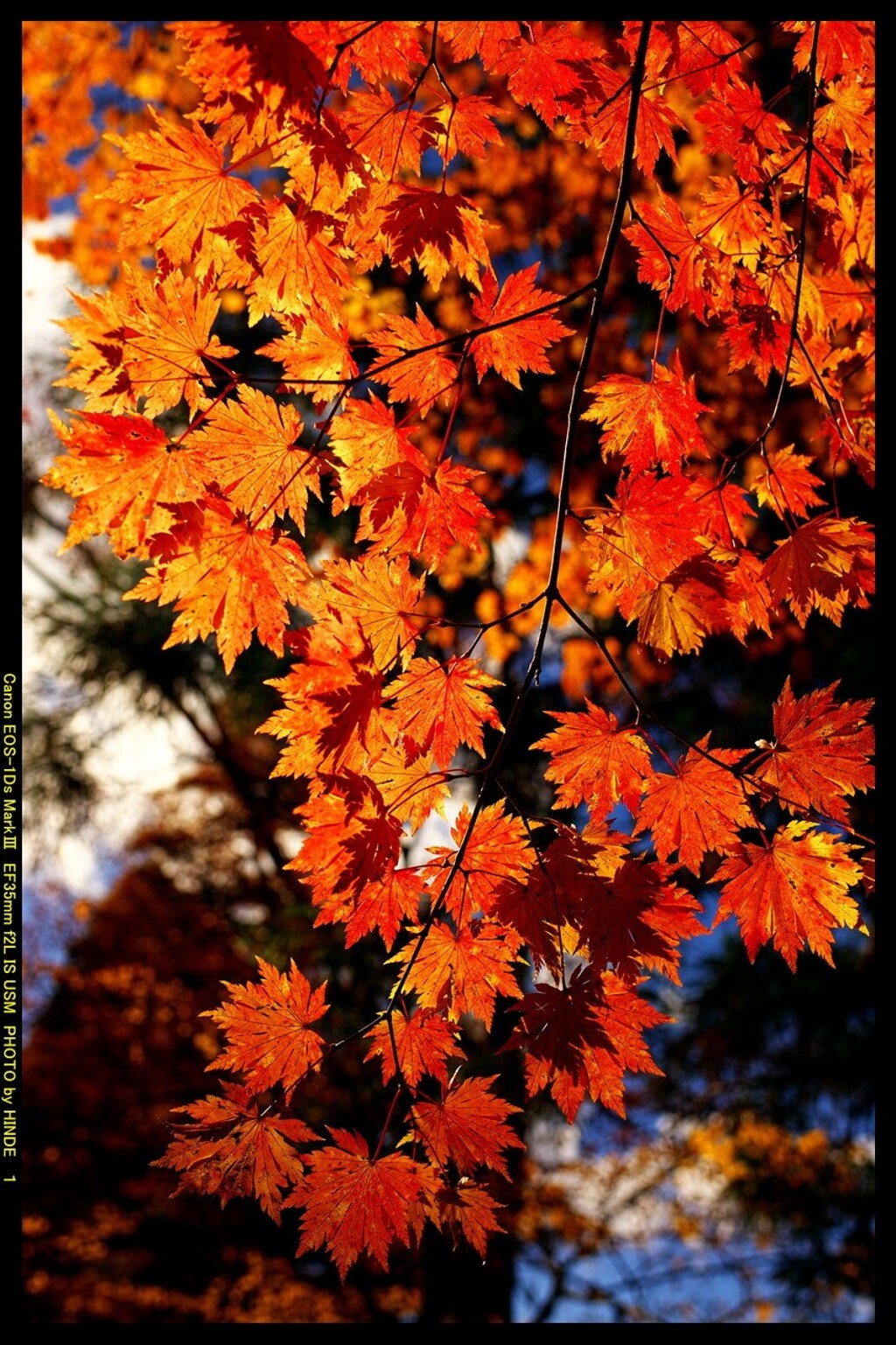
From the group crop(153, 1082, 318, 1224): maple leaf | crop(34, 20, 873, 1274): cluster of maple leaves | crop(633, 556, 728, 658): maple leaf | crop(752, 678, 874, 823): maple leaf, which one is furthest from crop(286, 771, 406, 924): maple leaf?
crop(752, 678, 874, 823): maple leaf

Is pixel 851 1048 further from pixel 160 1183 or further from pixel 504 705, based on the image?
pixel 160 1183

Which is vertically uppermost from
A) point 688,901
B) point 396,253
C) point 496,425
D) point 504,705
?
point 496,425

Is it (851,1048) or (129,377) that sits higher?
(129,377)

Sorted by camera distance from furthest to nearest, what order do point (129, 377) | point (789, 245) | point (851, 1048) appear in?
1. point (851, 1048)
2. point (789, 245)
3. point (129, 377)

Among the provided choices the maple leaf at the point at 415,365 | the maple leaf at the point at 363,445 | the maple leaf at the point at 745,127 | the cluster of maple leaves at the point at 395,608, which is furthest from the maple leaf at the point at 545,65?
the maple leaf at the point at 363,445

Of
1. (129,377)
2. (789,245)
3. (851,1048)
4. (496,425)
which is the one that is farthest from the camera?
(496,425)
